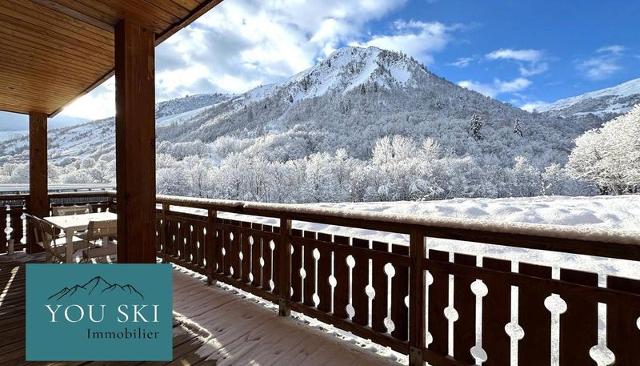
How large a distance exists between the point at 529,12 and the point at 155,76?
153 feet

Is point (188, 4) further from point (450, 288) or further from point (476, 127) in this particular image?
point (476, 127)

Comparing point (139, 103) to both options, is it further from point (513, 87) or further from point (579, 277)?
point (513, 87)

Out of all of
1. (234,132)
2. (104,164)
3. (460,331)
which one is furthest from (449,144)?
(460,331)

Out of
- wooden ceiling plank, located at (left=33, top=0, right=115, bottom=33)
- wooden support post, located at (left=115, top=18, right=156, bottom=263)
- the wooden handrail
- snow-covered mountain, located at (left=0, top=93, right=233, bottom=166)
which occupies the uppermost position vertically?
snow-covered mountain, located at (left=0, top=93, right=233, bottom=166)

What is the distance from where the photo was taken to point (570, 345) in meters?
1.43

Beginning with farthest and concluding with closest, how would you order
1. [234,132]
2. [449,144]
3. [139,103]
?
[234,132] < [449,144] < [139,103]

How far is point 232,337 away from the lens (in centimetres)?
235

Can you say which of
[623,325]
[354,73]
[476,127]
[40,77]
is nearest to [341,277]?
[623,325]

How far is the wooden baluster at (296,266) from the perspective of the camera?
8.37ft

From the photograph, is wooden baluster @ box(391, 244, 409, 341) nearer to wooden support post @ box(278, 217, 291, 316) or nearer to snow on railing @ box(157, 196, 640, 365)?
snow on railing @ box(157, 196, 640, 365)

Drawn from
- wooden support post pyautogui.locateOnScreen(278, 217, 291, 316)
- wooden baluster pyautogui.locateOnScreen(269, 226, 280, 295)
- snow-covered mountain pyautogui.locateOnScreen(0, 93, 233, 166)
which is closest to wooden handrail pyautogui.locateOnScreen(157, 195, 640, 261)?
wooden support post pyautogui.locateOnScreen(278, 217, 291, 316)

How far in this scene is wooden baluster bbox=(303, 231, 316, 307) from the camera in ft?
8.07

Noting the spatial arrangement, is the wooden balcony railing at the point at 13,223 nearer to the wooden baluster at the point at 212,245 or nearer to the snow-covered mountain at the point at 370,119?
the wooden baluster at the point at 212,245

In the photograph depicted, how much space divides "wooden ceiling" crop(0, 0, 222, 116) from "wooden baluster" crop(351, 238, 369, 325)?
1.94 meters
